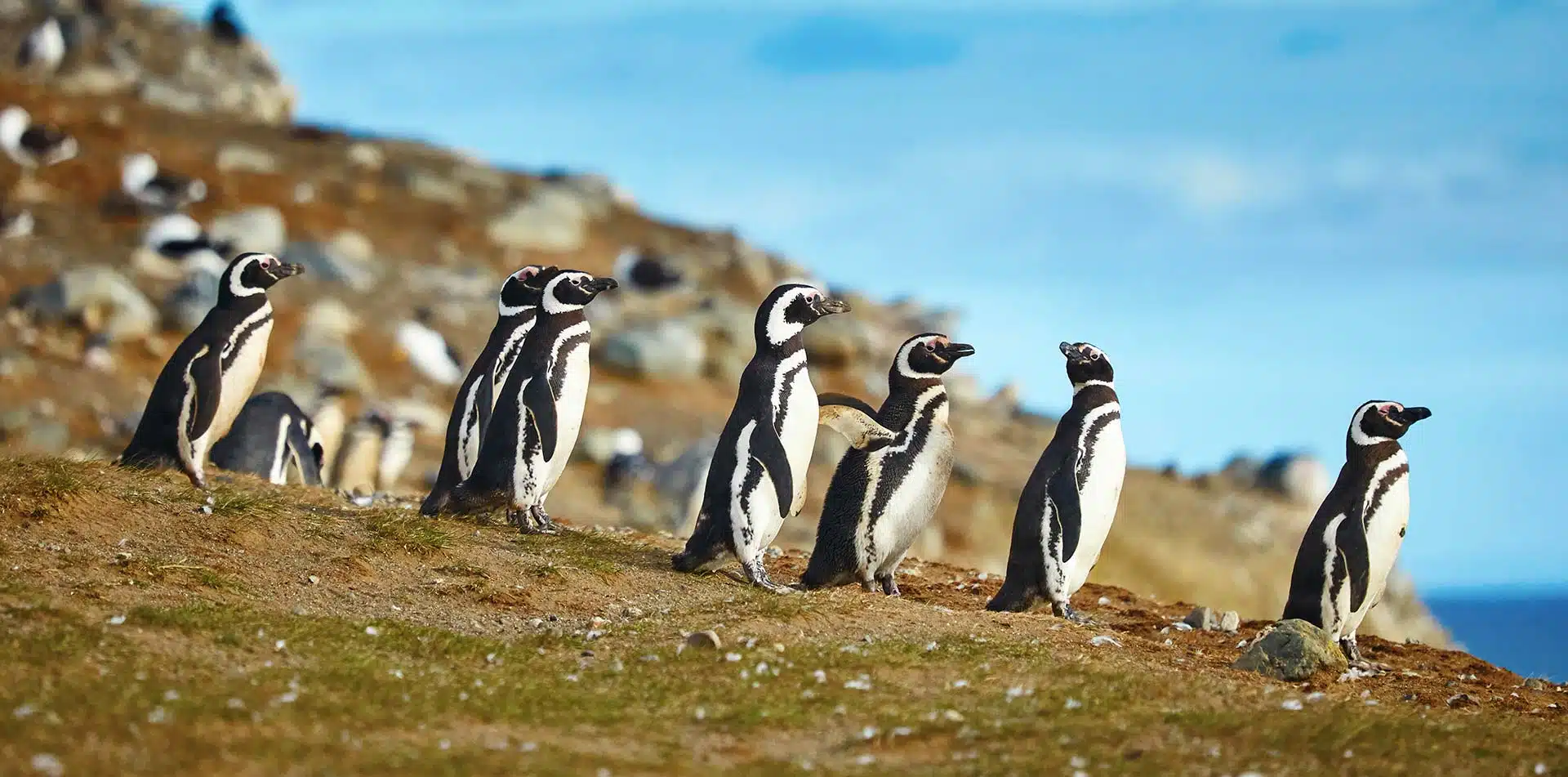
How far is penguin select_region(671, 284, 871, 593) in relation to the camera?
10.4 metres

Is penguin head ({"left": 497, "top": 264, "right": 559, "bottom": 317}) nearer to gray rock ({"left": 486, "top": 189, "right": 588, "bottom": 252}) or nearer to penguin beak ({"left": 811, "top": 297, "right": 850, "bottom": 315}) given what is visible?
penguin beak ({"left": 811, "top": 297, "right": 850, "bottom": 315})

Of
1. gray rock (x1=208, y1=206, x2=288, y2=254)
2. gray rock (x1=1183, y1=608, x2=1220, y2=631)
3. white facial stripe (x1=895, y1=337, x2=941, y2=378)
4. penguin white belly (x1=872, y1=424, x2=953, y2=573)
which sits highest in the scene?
gray rock (x1=208, y1=206, x2=288, y2=254)

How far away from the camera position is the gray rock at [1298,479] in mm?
33875

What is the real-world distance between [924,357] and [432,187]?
123 feet

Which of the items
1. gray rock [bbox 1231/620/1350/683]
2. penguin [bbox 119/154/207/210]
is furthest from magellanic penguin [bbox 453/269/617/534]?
penguin [bbox 119/154/207/210]

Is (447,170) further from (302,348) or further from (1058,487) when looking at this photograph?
(1058,487)

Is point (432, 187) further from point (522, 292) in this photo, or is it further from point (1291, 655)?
point (1291, 655)

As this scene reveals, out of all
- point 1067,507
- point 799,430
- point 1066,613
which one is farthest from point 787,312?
point 1066,613

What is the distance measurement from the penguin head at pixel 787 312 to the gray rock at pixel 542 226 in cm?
3315

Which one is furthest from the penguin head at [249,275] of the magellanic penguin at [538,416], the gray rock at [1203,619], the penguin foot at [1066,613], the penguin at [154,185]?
the penguin at [154,185]

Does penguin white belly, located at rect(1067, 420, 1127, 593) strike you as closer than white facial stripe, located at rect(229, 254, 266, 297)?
Yes

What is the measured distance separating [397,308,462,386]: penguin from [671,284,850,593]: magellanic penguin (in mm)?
20902

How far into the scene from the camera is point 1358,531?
1088 cm

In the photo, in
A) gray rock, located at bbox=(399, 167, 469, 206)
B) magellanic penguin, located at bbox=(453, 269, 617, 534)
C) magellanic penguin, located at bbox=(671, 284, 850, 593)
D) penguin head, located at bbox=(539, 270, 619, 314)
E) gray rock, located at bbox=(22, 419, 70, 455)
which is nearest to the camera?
magellanic penguin, located at bbox=(671, 284, 850, 593)
